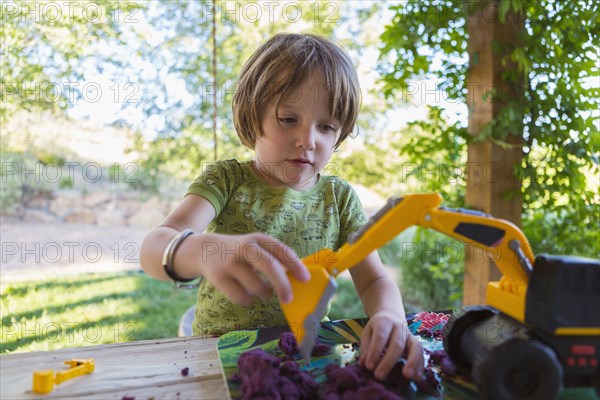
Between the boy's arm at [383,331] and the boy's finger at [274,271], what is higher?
the boy's finger at [274,271]

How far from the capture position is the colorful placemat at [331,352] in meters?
0.72

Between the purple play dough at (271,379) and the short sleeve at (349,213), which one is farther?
the short sleeve at (349,213)

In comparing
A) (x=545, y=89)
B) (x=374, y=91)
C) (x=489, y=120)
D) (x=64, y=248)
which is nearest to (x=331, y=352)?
(x=489, y=120)

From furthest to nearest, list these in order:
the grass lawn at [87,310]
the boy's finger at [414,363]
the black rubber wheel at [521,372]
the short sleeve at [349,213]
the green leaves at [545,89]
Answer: the grass lawn at [87,310]
the green leaves at [545,89]
the short sleeve at [349,213]
the boy's finger at [414,363]
the black rubber wheel at [521,372]

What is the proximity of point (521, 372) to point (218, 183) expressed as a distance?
2.37 feet

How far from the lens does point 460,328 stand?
0.80m

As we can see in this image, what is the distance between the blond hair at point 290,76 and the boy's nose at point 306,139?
77mm

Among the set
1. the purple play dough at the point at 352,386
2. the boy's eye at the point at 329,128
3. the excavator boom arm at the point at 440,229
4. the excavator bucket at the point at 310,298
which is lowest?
the purple play dough at the point at 352,386

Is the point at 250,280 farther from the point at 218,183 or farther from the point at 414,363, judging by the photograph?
the point at 218,183

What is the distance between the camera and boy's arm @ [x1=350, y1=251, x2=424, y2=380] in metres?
0.76

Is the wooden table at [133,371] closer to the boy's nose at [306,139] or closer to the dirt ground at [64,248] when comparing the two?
the boy's nose at [306,139]

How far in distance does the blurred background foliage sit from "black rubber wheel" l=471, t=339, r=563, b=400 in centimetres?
97

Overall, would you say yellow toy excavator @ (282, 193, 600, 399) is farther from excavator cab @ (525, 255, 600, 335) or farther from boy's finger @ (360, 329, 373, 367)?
boy's finger @ (360, 329, 373, 367)

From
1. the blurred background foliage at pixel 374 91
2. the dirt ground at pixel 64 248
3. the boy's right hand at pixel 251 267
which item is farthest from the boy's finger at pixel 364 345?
the dirt ground at pixel 64 248
